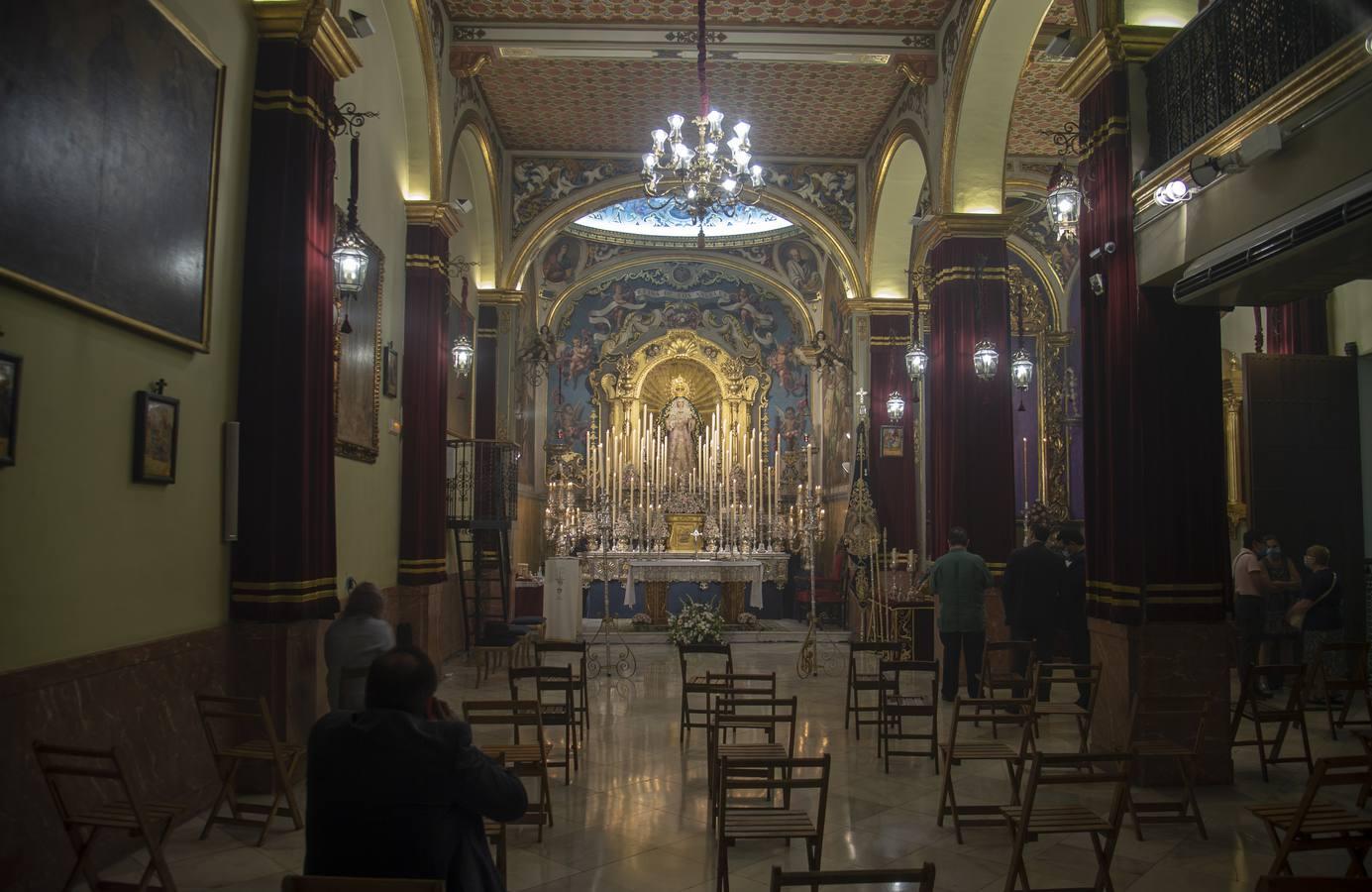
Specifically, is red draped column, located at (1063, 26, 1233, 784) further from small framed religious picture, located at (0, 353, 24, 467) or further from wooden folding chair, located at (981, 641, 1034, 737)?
small framed religious picture, located at (0, 353, 24, 467)

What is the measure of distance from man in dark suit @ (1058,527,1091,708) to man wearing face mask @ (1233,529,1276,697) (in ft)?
4.64

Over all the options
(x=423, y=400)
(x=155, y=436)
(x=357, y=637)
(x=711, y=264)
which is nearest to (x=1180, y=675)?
(x=357, y=637)

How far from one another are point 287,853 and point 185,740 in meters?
1.03

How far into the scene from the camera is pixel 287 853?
534 cm

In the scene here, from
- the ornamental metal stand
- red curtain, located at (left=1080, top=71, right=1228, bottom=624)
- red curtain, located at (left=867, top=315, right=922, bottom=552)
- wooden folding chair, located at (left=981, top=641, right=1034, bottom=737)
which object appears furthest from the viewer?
red curtain, located at (left=867, top=315, right=922, bottom=552)

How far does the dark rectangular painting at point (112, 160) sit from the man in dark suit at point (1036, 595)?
7.10 metres

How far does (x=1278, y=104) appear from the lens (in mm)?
5953

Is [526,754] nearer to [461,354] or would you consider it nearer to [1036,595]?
[1036,595]

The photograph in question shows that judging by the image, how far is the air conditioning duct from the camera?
5176 millimetres

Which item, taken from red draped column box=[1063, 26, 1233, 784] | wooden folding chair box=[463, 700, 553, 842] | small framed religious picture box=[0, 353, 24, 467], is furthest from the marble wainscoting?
small framed religious picture box=[0, 353, 24, 467]

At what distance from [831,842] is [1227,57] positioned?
17.6 ft

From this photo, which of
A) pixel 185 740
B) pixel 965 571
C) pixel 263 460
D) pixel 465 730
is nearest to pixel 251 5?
pixel 263 460

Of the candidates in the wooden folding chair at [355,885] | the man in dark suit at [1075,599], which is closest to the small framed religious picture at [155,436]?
the wooden folding chair at [355,885]

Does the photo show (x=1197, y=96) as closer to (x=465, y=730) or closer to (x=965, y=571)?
(x=965, y=571)
